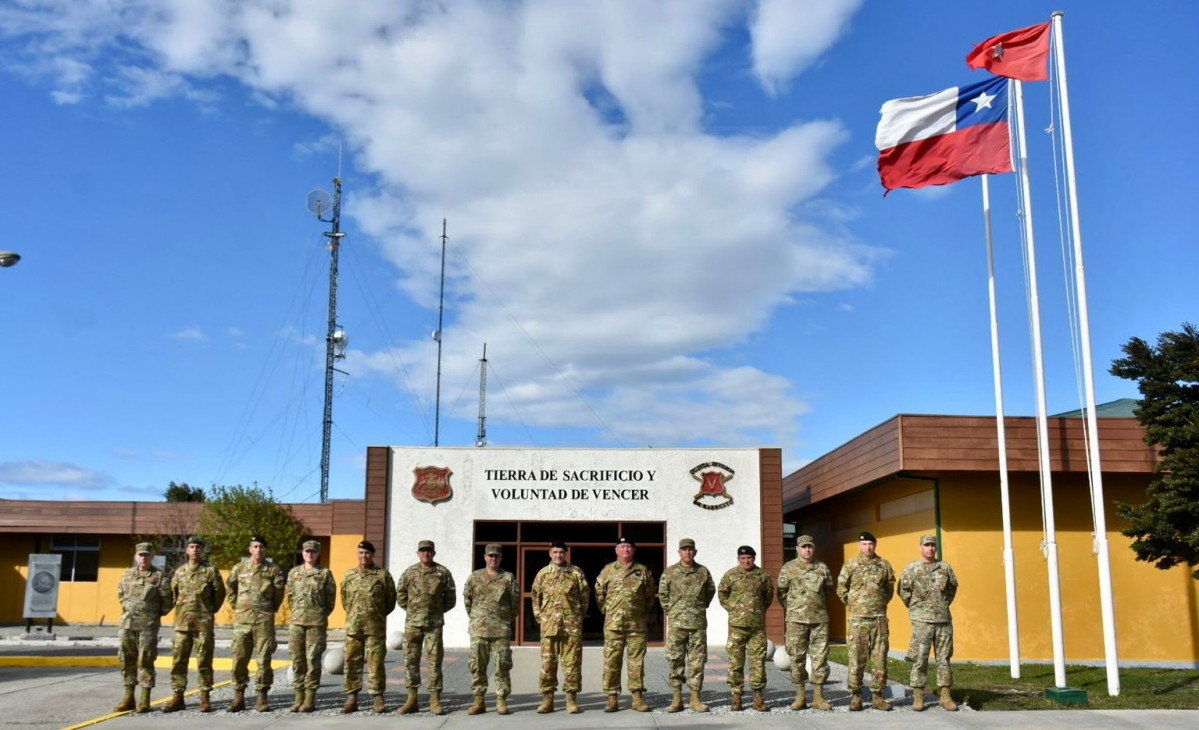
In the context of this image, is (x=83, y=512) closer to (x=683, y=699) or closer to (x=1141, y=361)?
(x=683, y=699)

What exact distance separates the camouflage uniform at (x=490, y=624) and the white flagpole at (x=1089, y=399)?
20.8ft

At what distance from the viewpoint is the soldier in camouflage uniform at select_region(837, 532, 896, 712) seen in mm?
10625

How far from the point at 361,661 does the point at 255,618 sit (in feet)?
3.96

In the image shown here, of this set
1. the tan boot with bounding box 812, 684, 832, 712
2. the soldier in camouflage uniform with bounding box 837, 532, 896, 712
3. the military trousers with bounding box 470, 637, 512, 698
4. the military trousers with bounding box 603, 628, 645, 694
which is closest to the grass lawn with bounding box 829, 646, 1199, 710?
the soldier in camouflage uniform with bounding box 837, 532, 896, 712

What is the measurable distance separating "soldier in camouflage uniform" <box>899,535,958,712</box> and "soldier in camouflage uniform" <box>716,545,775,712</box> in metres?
1.51

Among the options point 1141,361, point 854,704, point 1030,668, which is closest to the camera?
point 854,704

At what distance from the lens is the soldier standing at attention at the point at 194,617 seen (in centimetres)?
1059

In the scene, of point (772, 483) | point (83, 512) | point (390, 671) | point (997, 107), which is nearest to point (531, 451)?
point (772, 483)

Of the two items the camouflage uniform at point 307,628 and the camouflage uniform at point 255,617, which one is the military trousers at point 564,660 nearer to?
the camouflage uniform at point 307,628

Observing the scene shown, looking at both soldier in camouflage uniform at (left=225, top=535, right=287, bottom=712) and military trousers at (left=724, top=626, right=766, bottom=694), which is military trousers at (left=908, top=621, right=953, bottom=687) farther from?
soldier in camouflage uniform at (left=225, top=535, right=287, bottom=712)

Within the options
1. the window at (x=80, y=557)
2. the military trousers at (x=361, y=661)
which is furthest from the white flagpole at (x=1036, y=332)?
the window at (x=80, y=557)

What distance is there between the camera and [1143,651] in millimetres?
16688

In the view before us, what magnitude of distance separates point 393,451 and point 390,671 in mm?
6289

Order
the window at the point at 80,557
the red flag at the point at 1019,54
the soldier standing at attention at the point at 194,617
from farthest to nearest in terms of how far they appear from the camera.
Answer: the window at the point at 80,557, the red flag at the point at 1019,54, the soldier standing at attention at the point at 194,617
